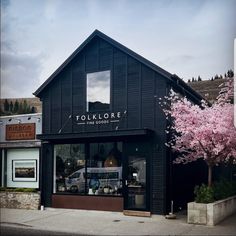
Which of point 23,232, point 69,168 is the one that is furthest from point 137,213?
point 23,232

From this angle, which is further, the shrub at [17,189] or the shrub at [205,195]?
the shrub at [17,189]

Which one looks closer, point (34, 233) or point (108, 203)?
point (34, 233)

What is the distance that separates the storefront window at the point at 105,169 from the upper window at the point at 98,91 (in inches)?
54.0

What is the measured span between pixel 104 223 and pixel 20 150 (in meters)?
6.27

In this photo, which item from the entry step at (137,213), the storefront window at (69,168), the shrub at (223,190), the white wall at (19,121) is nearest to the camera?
the shrub at (223,190)

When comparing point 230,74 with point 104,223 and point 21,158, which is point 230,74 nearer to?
point 104,223

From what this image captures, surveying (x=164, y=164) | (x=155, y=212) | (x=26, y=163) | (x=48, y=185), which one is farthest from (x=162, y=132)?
(x=26, y=163)

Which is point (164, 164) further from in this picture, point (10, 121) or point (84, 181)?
point (10, 121)

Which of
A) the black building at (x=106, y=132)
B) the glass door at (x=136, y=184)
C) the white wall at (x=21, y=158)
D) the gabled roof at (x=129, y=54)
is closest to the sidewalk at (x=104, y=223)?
the glass door at (x=136, y=184)

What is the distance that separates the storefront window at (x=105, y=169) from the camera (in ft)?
49.6

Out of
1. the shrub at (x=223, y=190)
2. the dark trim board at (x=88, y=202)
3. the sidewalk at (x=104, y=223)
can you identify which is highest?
the shrub at (x=223, y=190)

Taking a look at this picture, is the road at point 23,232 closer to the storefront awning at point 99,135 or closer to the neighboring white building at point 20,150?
the storefront awning at point 99,135

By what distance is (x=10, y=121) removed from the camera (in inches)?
708

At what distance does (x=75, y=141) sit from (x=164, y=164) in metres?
3.71
